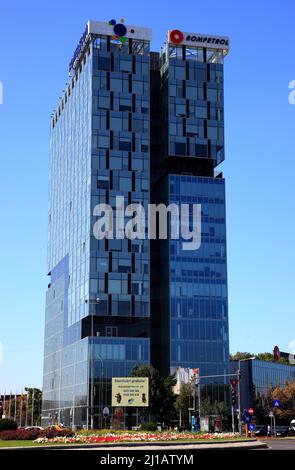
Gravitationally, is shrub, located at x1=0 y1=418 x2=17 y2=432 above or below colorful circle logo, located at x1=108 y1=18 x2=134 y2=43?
below

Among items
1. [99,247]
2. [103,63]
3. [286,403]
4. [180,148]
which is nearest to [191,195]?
[180,148]

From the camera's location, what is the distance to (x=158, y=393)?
373 feet

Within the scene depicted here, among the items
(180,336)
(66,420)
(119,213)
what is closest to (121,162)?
(119,213)

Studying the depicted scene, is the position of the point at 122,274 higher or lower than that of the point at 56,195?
lower

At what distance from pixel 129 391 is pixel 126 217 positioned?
190 ft

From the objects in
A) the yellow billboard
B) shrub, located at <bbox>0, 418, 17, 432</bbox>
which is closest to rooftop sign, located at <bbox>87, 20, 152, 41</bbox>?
the yellow billboard

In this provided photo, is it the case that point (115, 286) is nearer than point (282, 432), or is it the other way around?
point (282, 432)

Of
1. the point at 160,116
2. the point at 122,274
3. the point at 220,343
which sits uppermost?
the point at 160,116

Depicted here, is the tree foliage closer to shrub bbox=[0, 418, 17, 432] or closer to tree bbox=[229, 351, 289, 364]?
tree bbox=[229, 351, 289, 364]

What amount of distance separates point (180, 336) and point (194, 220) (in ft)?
81.2

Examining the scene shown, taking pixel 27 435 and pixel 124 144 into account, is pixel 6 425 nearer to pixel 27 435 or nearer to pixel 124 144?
pixel 27 435

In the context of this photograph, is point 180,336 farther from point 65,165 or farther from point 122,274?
point 65,165

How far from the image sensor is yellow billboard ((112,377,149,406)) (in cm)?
8644

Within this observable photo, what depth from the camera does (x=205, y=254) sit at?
144750 mm
